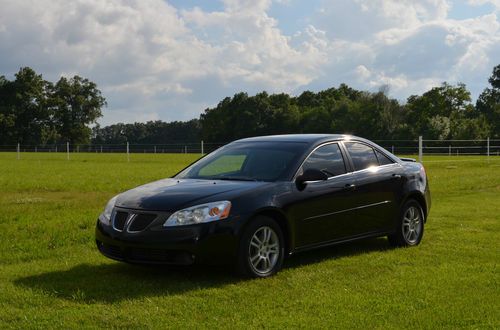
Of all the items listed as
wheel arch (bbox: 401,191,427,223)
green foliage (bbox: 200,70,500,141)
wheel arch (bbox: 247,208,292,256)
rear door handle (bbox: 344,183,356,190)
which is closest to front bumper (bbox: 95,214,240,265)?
wheel arch (bbox: 247,208,292,256)

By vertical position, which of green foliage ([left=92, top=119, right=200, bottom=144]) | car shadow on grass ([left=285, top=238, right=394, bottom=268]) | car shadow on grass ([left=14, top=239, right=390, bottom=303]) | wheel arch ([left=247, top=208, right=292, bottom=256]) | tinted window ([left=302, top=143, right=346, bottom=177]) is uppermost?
green foliage ([left=92, top=119, right=200, bottom=144])

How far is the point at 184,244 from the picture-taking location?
581 cm

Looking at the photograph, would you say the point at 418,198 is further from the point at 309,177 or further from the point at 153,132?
the point at 153,132

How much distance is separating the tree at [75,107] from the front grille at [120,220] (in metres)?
100

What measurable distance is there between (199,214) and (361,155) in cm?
272

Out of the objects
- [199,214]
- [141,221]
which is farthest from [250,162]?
[141,221]

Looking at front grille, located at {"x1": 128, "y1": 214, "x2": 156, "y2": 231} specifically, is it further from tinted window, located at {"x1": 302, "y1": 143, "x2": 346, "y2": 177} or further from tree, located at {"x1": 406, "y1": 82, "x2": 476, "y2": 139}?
tree, located at {"x1": 406, "y1": 82, "x2": 476, "y2": 139}

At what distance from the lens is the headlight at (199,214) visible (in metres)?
5.88

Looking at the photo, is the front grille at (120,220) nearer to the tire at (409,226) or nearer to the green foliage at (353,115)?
the tire at (409,226)

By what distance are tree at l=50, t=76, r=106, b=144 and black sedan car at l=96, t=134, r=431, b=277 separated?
3923 inches

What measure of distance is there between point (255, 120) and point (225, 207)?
106 metres

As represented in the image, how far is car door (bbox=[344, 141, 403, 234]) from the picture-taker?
24.6ft

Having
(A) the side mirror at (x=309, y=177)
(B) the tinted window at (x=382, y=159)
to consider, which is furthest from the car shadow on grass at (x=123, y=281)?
(B) the tinted window at (x=382, y=159)

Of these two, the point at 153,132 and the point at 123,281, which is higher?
the point at 153,132
